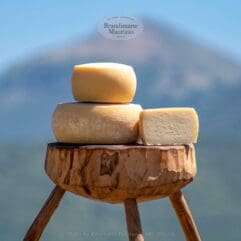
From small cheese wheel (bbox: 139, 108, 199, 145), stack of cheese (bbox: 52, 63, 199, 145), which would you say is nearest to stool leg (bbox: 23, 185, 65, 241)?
stack of cheese (bbox: 52, 63, 199, 145)

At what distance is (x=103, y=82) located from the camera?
12.1ft

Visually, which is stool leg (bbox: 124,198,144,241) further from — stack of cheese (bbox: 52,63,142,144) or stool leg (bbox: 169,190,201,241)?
stool leg (bbox: 169,190,201,241)

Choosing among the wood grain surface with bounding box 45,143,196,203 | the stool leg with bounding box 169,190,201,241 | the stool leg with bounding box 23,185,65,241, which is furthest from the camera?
the stool leg with bounding box 169,190,201,241

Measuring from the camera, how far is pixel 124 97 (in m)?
3.74

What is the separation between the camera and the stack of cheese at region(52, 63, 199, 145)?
3615 millimetres

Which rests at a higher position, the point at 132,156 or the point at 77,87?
the point at 77,87

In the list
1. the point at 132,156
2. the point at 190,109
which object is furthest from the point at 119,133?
the point at 190,109

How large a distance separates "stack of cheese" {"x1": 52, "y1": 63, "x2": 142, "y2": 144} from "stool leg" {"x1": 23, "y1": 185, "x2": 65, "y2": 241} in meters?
0.33

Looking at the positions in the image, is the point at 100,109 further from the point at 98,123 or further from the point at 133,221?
the point at 133,221

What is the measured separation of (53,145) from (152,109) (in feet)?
1.93

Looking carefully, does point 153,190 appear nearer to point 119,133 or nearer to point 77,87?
point 119,133

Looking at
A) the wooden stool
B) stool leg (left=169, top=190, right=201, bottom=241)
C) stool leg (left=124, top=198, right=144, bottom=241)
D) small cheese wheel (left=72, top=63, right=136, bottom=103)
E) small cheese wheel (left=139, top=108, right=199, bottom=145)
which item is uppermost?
small cheese wheel (left=72, top=63, right=136, bottom=103)

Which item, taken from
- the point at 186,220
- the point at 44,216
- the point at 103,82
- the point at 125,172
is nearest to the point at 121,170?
the point at 125,172

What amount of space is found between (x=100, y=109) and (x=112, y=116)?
0.07 meters
